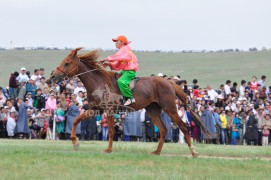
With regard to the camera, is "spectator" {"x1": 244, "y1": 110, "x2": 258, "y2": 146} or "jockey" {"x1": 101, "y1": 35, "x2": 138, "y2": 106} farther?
"spectator" {"x1": 244, "y1": 110, "x2": 258, "y2": 146}

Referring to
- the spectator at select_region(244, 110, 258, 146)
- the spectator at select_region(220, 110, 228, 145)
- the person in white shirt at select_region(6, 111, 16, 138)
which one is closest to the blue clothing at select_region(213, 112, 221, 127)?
the spectator at select_region(220, 110, 228, 145)

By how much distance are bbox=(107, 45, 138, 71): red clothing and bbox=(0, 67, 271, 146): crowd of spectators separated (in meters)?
6.51

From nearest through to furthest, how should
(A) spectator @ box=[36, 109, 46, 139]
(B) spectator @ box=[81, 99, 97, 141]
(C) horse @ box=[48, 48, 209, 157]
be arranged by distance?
(C) horse @ box=[48, 48, 209, 157] → (A) spectator @ box=[36, 109, 46, 139] → (B) spectator @ box=[81, 99, 97, 141]

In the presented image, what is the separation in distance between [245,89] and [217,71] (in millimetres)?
22354

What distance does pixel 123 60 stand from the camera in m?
18.0

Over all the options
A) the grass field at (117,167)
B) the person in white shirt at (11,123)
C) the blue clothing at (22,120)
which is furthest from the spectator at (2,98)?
the grass field at (117,167)

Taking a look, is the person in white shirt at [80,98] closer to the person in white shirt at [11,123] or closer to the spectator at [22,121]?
the spectator at [22,121]

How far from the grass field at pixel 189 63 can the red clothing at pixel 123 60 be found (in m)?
29.0

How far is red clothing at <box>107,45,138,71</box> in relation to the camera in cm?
1798

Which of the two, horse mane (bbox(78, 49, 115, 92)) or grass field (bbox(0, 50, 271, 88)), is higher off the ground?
grass field (bbox(0, 50, 271, 88))

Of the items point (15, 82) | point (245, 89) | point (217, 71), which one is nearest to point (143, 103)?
point (15, 82)

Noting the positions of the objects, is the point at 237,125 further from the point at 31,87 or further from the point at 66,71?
the point at 66,71

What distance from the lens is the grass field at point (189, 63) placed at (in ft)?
172

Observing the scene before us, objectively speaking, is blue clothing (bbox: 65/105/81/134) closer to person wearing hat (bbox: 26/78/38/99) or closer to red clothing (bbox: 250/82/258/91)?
person wearing hat (bbox: 26/78/38/99)
